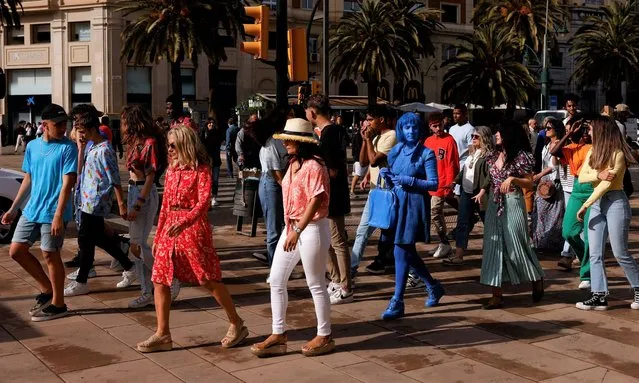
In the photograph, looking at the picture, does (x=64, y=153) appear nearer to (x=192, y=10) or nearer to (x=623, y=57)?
(x=192, y=10)

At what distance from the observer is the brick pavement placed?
5.66 m

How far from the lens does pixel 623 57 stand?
51250mm

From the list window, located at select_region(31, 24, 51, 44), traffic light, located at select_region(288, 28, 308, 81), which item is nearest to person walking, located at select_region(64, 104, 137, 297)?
traffic light, located at select_region(288, 28, 308, 81)

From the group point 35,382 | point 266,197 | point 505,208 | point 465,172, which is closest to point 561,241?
point 465,172

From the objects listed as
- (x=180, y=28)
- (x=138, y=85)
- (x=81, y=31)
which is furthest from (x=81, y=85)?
(x=180, y=28)

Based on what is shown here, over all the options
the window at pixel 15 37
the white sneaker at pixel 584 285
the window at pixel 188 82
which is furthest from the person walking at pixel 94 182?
the window at pixel 15 37

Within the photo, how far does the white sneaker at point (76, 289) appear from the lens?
26.7 feet

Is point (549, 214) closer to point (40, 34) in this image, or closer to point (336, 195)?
point (336, 195)

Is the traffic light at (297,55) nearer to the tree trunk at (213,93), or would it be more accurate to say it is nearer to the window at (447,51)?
the tree trunk at (213,93)

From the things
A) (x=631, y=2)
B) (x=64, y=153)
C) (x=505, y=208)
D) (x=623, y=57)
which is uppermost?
(x=631, y=2)

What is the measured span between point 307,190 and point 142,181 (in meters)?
2.22

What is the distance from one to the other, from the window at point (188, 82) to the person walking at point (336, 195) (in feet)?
147

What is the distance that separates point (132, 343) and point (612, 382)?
3.37 m

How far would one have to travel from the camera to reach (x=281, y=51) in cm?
1208
